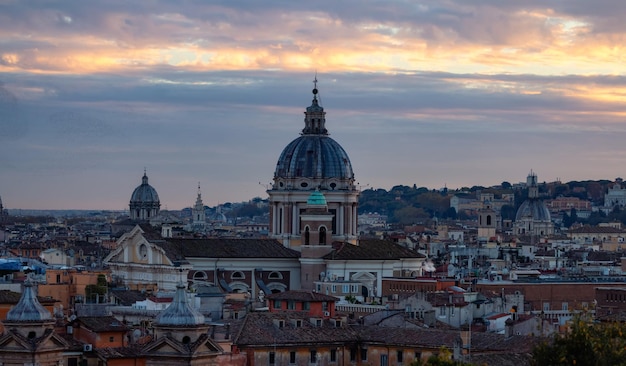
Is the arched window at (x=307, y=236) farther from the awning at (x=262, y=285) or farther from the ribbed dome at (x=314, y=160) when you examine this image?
the ribbed dome at (x=314, y=160)

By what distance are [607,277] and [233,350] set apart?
35.7 m

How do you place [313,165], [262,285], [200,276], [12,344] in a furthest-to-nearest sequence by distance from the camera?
[313,165]
[262,285]
[200,276]
[12,344]

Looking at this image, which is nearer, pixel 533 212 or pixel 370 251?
pixel 370 251

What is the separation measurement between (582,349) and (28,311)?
34.3 ft

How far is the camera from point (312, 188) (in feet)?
255

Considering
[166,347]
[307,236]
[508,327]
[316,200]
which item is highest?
[316,200]

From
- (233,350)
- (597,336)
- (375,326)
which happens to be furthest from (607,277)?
(597,336)

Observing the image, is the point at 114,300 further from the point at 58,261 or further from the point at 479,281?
the point at 58,261

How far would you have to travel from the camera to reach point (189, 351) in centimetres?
3681

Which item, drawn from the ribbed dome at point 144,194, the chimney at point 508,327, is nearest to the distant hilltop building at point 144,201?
the ribbed dome at point 144,194

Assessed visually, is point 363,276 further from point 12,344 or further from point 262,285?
point 12,344

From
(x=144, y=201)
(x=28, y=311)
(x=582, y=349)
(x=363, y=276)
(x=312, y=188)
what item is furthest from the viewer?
(x=144, y=201)

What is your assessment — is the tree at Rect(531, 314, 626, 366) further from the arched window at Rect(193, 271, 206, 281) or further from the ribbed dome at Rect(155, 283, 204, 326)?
the arched window at Rect(193, 271, 206, 281)

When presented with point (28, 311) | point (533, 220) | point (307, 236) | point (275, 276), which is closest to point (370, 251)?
point (307, 236)
